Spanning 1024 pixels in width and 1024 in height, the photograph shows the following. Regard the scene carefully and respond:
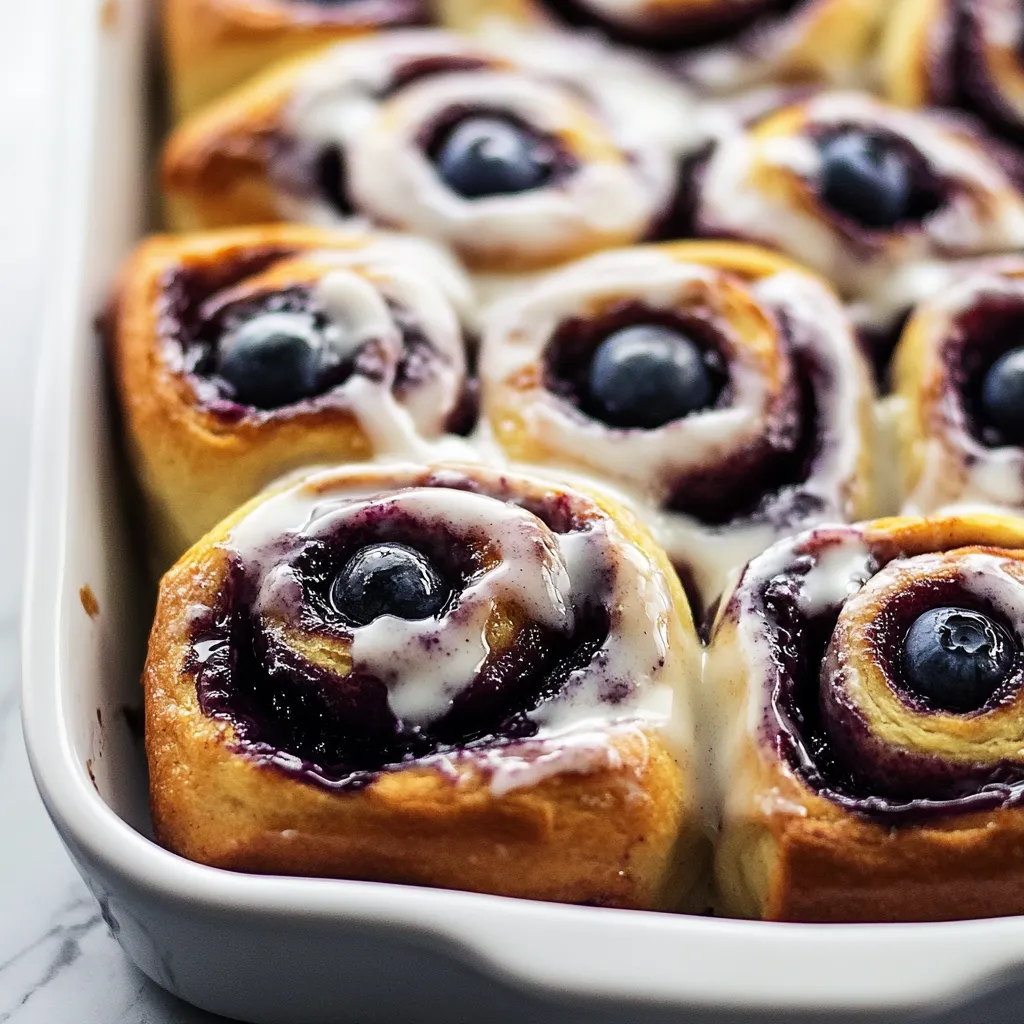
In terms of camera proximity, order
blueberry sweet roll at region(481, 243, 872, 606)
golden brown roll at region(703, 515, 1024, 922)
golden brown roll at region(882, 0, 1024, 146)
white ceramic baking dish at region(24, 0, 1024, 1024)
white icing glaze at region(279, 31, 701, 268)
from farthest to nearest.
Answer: golden brown roll at region(882, 0, 1024, 146)
white icing glaze at region(279, 31, 701, 268)
blueberry sweet roll at region(481, 243, 872, 606)
golden brown roll at region(703, 515, 1024, 922)
white ceramic baking dish at region(24, 0, 1024, 1024)

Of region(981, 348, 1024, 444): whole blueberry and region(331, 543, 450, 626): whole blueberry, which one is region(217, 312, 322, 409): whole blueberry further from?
region(981, 348, 1024, 444): whole blueberry

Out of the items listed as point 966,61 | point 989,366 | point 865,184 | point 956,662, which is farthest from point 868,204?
point 956,662

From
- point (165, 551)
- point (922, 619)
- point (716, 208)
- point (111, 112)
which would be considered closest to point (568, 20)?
point (716, 208)

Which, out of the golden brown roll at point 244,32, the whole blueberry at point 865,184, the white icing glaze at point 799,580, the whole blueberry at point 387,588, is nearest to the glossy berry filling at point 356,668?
the whole blueberry at point 387,588

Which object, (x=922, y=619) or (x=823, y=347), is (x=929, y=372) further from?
(x=922, y=619)

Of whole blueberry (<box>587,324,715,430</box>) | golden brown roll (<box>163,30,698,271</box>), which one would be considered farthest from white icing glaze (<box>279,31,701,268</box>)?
whole blueberry (<box>587,324,715,430</box>)

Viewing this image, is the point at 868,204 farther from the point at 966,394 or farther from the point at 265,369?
the point at 265,369
